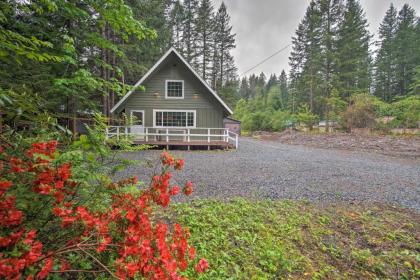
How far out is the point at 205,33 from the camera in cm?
2591

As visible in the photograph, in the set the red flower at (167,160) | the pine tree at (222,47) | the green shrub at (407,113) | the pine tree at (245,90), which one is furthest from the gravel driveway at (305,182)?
the pine tree at (245,90)

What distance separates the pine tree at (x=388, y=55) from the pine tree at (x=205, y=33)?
27827 millimetres

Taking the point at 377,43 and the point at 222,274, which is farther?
the point at 377,43

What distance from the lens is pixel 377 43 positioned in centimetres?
3281

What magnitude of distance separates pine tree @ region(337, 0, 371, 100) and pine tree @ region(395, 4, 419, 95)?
7.58 meters

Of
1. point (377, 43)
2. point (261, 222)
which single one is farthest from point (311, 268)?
point (377, 43)

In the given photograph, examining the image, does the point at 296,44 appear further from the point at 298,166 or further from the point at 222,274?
the point at 222,274

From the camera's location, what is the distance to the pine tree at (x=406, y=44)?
29.1 meters

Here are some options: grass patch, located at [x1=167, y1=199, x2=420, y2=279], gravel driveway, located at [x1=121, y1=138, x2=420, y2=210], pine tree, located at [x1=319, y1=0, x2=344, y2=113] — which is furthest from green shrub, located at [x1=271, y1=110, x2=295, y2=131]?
grass patch, located at [x1=167, y1=199, x2=420, y2=279]

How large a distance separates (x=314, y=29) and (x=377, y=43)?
1530cm

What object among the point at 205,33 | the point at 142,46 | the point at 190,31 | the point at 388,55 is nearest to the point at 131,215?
the point at 142,46

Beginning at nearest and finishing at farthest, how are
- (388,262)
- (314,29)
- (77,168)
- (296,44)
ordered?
(77,168) → (388,262) → (314,29) → (296,44)

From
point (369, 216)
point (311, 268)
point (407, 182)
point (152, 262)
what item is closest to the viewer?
point (152, 262)

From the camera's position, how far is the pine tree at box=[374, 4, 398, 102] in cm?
3192
